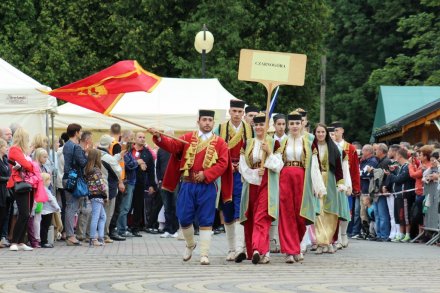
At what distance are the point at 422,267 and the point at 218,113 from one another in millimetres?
12397

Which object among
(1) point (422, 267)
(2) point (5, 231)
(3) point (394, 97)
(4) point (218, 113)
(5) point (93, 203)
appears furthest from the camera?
(3) point (394, 97)

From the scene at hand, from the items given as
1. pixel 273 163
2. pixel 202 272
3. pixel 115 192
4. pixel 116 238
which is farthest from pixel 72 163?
pixel 202 272

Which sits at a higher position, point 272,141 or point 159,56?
point 159,56

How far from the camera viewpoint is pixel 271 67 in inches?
714

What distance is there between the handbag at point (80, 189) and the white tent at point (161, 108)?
9.72 m

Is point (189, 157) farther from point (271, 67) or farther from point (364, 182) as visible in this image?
point (364, 182)

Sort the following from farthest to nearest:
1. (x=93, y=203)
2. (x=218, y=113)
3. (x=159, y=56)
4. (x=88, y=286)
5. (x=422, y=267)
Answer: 1. (x=159, y=56)
2. (x=218, y=113)
3. (x=93, y=203)
4. (x=422, y=267)
5. (x=88, y=286)

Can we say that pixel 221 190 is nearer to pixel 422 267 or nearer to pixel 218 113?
pixel 422 267

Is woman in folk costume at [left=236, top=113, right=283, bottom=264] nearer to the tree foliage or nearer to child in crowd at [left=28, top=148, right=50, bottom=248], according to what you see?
child in crowd at [left=28, top=148, right=50, bottom=248]

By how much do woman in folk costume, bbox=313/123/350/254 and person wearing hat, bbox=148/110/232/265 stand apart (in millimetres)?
3417

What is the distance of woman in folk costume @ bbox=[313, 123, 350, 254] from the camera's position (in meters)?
20.2

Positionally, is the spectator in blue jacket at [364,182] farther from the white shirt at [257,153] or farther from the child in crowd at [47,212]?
the white shirt at [257,153]

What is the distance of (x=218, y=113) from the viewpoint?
28.5 m

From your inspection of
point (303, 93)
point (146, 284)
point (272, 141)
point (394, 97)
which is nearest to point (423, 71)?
point (303, 93)
